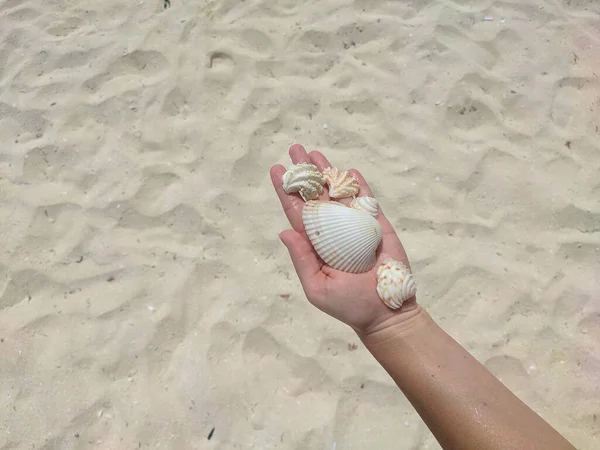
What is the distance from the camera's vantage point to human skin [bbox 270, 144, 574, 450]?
4.37ft

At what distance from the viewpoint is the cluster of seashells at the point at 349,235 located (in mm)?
1589

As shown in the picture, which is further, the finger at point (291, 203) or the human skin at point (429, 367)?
the finger at point (291, 203)

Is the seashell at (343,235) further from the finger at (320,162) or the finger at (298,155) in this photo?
the finger at (298,155)

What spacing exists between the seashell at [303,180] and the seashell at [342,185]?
0.20 ft

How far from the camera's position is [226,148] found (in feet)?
7.95

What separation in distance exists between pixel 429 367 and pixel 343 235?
515mm

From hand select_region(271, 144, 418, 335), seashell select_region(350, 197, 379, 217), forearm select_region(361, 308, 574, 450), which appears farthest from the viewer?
seashell select_region(350, 197, 379, 217)

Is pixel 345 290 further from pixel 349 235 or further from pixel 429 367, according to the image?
pixel 429 367

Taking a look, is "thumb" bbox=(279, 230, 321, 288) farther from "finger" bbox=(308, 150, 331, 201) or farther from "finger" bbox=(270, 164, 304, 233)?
"finger" bbox=(308, 150, 331, 201)

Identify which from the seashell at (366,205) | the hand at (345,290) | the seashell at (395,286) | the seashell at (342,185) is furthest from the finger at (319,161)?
the seashell at (395,286)

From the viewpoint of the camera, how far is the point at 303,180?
6.01 feet

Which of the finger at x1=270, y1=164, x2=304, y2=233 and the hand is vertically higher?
the finger at x1=270, y1=164, x2=304, y2=233

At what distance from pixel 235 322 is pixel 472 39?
2093mm

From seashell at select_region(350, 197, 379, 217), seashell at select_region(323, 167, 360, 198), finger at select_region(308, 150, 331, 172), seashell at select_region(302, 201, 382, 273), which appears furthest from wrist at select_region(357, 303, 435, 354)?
finger at select_region(308, 150, 331, 172)
